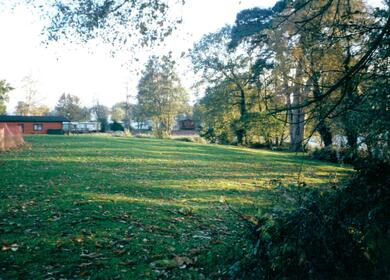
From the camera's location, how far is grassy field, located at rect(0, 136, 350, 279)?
428 cm

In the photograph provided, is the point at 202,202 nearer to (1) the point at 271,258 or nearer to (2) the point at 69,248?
(2) the point at 69,248

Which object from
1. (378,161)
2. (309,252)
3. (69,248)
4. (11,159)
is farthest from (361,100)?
(11,159)

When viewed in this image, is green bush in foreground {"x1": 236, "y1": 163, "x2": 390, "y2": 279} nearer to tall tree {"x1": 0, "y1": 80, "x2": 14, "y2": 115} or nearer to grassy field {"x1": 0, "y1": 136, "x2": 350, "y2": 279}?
grassy field {"x1": 0, "y1": 136, "x2": 350, "y2": 279}

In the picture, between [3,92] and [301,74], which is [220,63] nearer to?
[301,74]

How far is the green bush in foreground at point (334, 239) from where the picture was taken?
3.29 metres

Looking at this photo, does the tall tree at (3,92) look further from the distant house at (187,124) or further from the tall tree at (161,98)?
the distant house at (187,124)

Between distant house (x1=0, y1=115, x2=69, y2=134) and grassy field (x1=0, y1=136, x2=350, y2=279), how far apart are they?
1489 inches

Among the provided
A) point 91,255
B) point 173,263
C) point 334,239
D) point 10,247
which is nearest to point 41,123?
point 10,247

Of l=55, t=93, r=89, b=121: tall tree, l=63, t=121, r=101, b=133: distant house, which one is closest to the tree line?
l=63, t=121, r=101, b=133: distant house

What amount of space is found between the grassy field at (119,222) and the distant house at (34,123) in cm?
3783

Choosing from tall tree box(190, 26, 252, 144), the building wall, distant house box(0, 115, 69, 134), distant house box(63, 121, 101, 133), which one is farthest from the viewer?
distant house box(63, 121, 101, 133)

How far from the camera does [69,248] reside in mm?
4754

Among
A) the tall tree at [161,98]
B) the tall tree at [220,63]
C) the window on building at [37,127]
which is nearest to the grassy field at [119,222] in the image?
the tall tree at [220,63]

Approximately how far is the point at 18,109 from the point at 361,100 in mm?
65069
